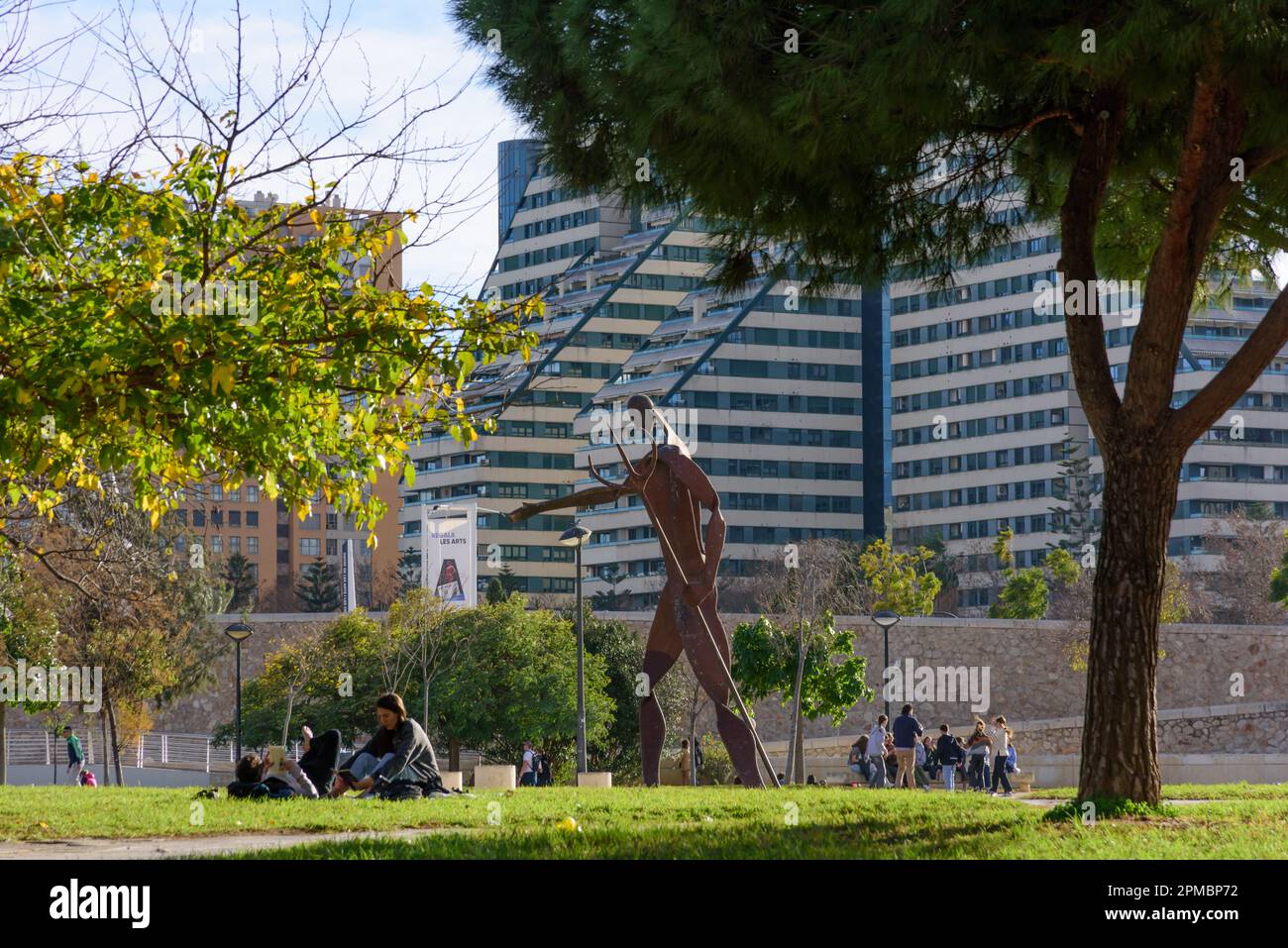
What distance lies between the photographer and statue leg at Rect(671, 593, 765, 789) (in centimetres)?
1631

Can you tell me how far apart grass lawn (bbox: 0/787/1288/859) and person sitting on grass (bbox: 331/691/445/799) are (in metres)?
0.36

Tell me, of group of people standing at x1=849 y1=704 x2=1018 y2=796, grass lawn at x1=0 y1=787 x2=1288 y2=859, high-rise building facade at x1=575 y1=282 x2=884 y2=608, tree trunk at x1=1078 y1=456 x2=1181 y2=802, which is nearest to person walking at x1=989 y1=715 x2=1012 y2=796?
group of people standing at x1=849 y1=704 x2=1018 y2=796

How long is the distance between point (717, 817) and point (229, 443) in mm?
4565

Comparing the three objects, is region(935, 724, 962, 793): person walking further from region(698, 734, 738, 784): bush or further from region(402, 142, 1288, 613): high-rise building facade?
region(402, 142, 1288, 613): high-rise building facade

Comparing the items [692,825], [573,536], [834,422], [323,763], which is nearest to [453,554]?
[573,536]

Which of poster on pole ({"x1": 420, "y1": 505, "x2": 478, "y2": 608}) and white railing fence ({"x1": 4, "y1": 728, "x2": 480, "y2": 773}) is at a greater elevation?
poster on pole ({"x1": 420, "y1": 505, "x2": 478, "y2": 608})

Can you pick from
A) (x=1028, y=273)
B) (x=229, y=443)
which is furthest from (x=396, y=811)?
(x=1028, y=273)

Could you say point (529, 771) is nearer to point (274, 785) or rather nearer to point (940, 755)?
point (940, 755)

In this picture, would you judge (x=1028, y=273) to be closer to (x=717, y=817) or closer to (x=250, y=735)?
(x=250, y=735)

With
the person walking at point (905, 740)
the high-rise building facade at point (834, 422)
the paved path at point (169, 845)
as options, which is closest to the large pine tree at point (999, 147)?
the paved path at point (169, 845)

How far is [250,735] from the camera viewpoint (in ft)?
141

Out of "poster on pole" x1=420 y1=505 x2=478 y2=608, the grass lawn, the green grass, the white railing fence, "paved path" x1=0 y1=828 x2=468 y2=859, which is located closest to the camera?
the grass lawn

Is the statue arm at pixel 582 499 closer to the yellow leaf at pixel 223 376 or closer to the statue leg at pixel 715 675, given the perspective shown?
the statue leg at pixel 715 675
